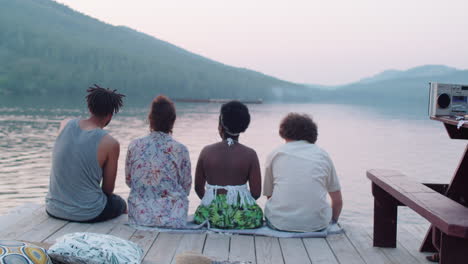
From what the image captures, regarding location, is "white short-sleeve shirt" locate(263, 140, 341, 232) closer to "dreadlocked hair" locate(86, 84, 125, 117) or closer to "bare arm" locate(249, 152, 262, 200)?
"bare arm" locate(249, 152, 262, 200)

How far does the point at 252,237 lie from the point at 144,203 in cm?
95

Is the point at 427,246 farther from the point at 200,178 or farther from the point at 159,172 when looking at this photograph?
the point at 159,172

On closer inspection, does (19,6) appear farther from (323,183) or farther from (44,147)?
(323,183)

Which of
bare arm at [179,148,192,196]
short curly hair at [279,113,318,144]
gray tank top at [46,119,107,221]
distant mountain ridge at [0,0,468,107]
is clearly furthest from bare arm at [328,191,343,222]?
distant mountain ridge at [0,0,468,107]

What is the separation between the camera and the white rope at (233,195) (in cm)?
412

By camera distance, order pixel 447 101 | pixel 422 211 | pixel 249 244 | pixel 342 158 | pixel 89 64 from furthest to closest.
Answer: pixel 89 64
pixel 342 158
pixel 249 244
pixel 447 101
pixel 422 211

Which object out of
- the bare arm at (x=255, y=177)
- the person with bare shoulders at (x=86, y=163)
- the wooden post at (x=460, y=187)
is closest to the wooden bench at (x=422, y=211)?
the wooden post at (x=460, y=187)

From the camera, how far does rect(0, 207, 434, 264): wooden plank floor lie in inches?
138

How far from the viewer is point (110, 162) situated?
4176 millimetres

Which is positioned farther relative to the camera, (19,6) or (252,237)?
(19,6)

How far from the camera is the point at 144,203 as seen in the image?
163 inches

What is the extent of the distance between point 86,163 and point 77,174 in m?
0.12

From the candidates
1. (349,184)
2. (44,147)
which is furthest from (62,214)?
(44,147)

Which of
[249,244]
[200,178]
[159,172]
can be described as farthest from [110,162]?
[249,244]
